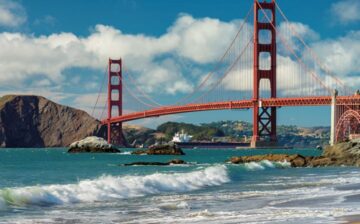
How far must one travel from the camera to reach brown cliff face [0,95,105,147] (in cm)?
18500

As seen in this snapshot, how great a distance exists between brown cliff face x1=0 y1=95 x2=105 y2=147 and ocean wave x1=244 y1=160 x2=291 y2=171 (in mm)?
130526

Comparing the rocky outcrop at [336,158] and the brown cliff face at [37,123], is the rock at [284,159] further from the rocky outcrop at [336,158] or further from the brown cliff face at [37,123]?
the brown cliff face at [37,123]

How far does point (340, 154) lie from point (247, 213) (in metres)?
37.5

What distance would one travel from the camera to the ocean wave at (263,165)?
164 ft

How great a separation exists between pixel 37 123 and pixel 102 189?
166 m

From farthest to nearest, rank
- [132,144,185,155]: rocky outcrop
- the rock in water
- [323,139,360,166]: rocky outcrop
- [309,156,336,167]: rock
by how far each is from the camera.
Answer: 1. the rock in water
2. [132,144,185,155]: rocky outcrop
3. [323,139,360,166]: rocky outcrop
4. [309,156,336,167]: rock

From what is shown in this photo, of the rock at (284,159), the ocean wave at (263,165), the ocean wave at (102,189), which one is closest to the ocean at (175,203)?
the ocean wave at (102,189)

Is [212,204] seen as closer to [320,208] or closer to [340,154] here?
[320,208]

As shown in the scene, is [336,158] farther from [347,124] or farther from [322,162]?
Result: [347,124]

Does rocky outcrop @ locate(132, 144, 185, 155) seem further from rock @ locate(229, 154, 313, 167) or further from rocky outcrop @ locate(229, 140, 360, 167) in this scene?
rocky outcrop @ locate(229, 140, 360, 167)

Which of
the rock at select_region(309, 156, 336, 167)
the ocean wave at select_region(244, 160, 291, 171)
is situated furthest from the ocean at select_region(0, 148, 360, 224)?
the rock at select_region(309, 156, 336, 167)

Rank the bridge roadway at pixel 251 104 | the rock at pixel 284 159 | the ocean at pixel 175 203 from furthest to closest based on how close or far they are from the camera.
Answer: the bridge roadway at pixel 251 104
the rock at pixel 284 159
the ocean at pixel 175 203

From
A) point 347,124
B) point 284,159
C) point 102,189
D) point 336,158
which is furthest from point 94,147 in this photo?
point 102,189

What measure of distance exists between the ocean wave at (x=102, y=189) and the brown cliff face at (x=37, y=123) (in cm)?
15004
